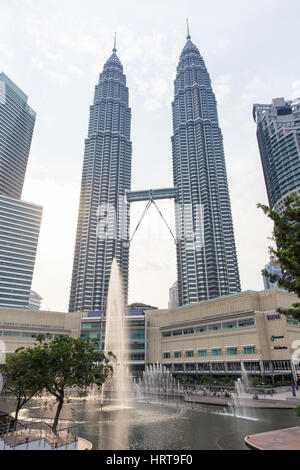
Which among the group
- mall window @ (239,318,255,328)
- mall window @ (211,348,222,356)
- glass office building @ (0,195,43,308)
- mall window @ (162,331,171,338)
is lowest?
mall window @ (211,348,222,356)

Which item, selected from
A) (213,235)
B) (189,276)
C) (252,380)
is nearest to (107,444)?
(252,380)

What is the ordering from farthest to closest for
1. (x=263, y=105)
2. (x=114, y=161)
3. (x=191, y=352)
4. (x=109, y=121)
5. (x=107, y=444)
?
1. (x=109, y=121)
2. (x=114, y=161)
3. (x=263, y=105)
4. (x=191, y=352)
5. (x=107, y=444)

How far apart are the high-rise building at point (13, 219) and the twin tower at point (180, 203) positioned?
82.9ft

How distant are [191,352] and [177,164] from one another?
127 meters

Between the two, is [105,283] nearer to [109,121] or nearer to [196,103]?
[109,121]

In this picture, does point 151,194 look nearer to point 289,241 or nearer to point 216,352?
point 216,352

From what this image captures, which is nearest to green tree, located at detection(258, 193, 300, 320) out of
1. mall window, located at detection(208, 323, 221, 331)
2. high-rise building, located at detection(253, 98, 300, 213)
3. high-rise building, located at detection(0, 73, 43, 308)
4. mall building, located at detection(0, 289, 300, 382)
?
mall building, located at detection(0, 289, 300, 382)

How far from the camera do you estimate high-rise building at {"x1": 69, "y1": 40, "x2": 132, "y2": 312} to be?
14650cm

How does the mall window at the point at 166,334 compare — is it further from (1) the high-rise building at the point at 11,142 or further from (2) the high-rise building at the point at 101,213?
(1) the high-rise building at the point at 11,142

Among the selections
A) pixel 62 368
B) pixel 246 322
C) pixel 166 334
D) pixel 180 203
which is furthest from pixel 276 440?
pixel 180 203

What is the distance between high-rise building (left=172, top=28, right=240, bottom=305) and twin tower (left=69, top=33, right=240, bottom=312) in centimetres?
49

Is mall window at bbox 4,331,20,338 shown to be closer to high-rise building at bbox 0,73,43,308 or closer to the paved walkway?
high-rise building at bbox 0,73,43,308

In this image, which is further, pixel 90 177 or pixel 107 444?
pixel 90 177

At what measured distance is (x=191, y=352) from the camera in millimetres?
70062
